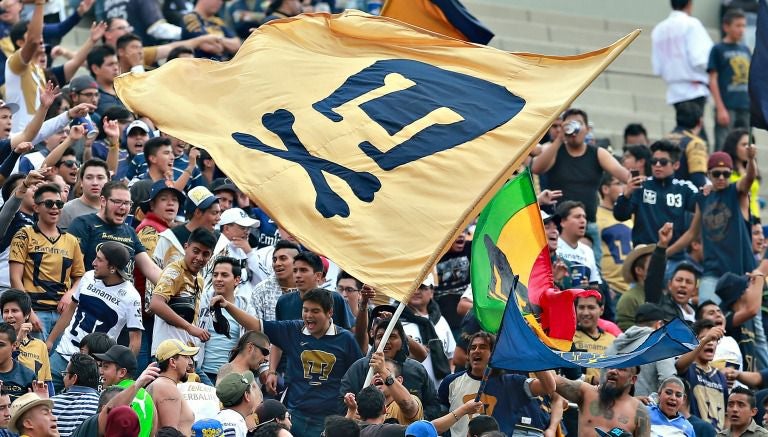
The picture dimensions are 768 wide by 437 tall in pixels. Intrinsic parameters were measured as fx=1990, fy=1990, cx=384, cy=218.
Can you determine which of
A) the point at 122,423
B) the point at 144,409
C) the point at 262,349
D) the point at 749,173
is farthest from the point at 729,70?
the point at 122,423

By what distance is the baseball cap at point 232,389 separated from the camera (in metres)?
11.3

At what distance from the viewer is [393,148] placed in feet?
38.5

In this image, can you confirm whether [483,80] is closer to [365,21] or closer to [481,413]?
[365,21]

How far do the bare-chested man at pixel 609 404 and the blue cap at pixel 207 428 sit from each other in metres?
2.83

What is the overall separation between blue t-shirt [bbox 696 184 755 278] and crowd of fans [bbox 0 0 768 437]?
0.7 inches

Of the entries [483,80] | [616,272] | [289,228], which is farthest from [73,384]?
[616,272]

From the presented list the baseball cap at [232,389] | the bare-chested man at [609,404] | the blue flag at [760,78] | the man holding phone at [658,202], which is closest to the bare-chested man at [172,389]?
the baseball cap at [232,389]

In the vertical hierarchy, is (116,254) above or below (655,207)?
above

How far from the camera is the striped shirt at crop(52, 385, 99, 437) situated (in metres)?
11.4

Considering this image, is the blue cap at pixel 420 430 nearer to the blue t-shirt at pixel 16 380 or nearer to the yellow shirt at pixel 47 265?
the blue t-shirt at pixel 16 380

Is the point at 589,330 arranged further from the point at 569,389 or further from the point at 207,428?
the point at 207,428

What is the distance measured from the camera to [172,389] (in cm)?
1138

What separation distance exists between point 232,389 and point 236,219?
3375 mm

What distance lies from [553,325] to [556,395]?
0.69 meters
